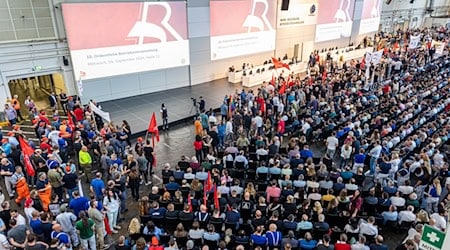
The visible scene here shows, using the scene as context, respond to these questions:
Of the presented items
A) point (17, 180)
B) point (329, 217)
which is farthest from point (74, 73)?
point (329, 217)

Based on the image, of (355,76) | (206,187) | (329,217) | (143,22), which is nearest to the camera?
(329,217)

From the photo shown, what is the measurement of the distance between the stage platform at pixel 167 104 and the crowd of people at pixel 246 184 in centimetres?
210

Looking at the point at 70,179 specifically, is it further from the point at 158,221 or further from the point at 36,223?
the point at 158,221

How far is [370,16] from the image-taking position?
111 ft

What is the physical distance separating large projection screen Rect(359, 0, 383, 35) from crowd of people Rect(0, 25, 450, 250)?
2047 cm

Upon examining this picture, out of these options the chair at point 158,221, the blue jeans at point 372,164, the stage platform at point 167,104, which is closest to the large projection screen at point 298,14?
the stage platform at point 167,104

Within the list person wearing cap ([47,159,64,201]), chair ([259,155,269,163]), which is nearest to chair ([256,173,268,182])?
chair ([259,155,269,163])

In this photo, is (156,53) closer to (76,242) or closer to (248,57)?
(248,57)

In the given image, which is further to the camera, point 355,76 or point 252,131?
point 355,76

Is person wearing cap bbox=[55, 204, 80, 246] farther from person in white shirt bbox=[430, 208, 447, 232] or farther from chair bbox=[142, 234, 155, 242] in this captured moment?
person in white shirt bbox=[430, 208, 447, 232]

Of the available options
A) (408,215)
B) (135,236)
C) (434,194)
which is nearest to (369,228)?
(408,215)

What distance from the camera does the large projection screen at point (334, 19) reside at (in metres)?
27.7

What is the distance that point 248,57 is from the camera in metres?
23.5

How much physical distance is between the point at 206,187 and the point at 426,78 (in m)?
17.0
